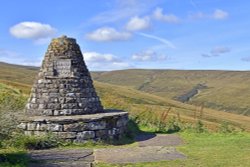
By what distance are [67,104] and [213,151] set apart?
5.28 m

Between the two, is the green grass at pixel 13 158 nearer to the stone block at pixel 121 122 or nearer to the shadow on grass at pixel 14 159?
the shadow on grass at pixel 14 159

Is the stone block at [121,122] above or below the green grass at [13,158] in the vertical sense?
above

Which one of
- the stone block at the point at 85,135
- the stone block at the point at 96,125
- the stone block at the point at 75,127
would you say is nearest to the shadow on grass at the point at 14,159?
the stone block at the point at 75,127

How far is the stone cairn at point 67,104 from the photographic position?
14336mm

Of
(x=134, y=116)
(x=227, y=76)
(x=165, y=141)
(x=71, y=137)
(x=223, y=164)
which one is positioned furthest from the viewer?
(x=227, y=76)

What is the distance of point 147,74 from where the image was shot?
613ft

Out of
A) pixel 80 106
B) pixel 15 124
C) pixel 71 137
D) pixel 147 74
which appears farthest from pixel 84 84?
pixel 147 74

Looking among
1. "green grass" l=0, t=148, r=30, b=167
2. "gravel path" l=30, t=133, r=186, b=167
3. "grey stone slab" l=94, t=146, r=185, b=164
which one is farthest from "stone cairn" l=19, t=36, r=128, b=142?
"green grass" l=0, t=148, r=30, b=167

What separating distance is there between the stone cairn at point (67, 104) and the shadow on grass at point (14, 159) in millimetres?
2515

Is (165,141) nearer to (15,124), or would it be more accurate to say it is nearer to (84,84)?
(84,84)

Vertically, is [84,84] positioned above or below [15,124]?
above

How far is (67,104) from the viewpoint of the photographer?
50.1 feet

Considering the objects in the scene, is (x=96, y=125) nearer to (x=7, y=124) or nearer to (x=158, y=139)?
(x=158, y=139)

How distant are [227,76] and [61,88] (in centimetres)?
15523
